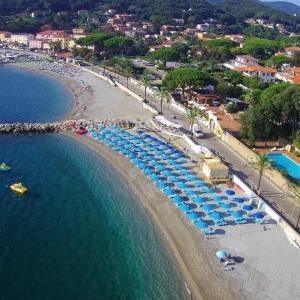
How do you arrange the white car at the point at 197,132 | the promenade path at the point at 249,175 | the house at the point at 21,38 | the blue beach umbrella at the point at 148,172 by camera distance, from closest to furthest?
the promenade path at the point at 249,175 < the blue beach umbrella at the point at 148,172 < the white car at the point at 197,132 < the house at the point at 21,38

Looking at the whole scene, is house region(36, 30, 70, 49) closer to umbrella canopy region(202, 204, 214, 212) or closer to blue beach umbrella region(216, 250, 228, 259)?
umbrella canopy region(202, 204, 214, 212)

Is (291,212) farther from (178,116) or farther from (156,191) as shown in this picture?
(178,116)

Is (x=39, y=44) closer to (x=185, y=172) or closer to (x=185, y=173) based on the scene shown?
(x=185, y=172)

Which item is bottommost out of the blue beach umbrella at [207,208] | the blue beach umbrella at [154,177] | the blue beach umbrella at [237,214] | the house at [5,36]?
the house at [5,36]

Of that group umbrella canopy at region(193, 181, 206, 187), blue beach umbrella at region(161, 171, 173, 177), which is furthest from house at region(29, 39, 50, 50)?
umbrella canopy at region(193, 181, 206, 187)

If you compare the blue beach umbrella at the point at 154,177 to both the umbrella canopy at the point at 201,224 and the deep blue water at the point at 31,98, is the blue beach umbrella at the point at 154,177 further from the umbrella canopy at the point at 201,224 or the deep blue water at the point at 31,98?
the deep blue water at the point at 31,98

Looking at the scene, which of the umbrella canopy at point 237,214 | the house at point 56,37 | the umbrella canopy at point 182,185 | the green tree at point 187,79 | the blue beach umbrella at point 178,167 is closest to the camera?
the umbrella canopy at point 237,214

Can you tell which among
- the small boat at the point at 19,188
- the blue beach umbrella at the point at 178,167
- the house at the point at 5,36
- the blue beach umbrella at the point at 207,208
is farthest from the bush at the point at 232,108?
the house at the point at 5,36

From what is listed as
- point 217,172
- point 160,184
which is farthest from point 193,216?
point 217,172
